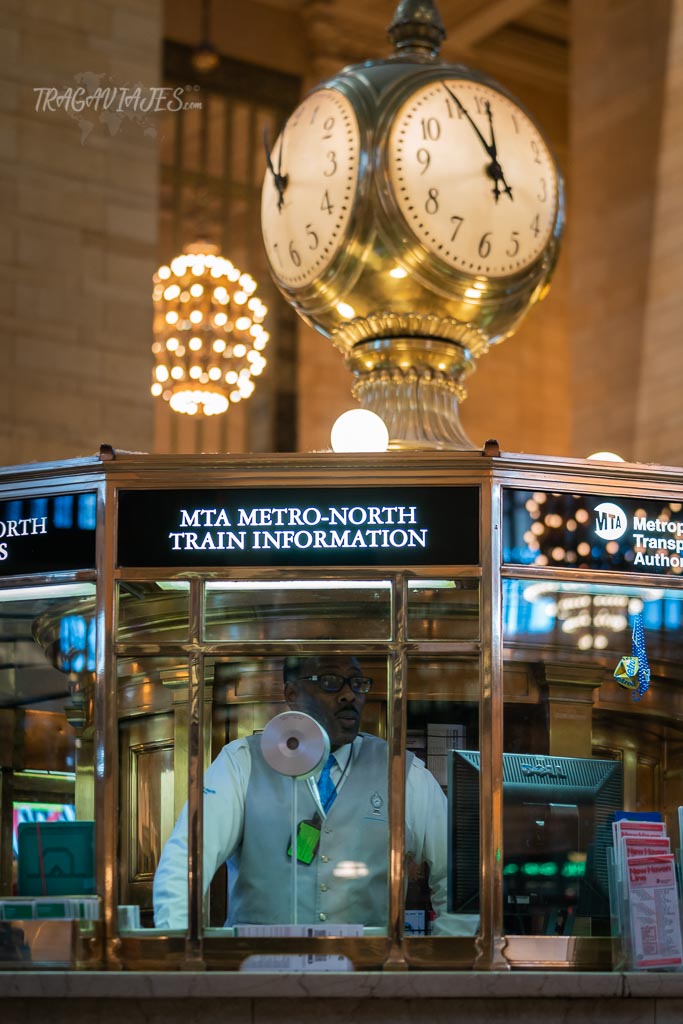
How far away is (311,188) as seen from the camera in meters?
8.27

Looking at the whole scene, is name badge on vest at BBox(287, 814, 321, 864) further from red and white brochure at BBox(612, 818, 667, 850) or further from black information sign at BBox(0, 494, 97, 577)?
black information sign at BBox(0, 494, 97, 577)

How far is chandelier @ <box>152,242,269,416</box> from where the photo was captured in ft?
40.3

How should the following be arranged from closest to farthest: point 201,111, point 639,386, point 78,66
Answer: point 78,66 → point 639,386 → point 201,111

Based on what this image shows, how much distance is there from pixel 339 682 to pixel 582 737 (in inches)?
41.3

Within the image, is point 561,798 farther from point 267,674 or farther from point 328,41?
point 328,41

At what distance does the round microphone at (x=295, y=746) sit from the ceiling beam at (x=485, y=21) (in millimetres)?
17840

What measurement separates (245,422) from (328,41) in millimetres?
5465

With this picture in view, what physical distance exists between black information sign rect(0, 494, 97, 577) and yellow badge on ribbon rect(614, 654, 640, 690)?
2253 mm

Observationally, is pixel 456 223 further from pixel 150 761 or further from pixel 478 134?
pixel 150 761

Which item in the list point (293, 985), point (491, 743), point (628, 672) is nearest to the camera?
point (293, 985)

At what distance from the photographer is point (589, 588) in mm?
6973

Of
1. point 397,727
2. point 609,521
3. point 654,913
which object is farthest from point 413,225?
point 654,913

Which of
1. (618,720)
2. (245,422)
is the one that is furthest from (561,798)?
(245,422)

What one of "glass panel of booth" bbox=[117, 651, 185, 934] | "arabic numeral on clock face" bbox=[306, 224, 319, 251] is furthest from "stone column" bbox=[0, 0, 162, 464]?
"glass panel of booth" bbox=[117, 651, 185, 934]
